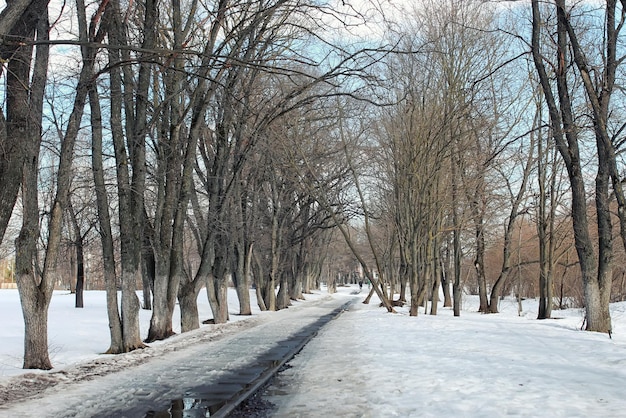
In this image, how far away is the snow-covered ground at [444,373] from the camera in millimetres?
6020

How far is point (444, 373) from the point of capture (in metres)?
8.03

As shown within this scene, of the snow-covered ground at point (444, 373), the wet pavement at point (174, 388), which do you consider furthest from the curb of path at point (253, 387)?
the snow-covered ground at point (444, 373)

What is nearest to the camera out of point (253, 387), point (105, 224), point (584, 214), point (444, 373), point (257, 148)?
point (253, 387)

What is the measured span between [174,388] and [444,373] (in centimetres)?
388

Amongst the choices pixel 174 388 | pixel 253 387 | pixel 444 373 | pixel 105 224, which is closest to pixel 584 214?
pixel 444 373

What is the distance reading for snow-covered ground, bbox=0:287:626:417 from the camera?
6.02m

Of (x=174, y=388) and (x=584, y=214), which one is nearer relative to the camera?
(x=174, y=388)

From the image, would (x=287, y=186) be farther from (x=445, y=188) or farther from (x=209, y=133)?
(x=445, y=188)

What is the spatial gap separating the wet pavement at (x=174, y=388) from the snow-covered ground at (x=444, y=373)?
524 millimetres

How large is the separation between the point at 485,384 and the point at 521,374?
875 millimetres

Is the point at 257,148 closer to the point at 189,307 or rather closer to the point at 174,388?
the point at 189,307

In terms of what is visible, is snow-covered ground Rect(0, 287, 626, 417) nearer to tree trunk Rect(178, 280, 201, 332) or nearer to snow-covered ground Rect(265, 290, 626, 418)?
snow-covered ground Rect(265, 290, 626, 418)

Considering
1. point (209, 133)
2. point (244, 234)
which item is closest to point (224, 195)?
point (209, 133)

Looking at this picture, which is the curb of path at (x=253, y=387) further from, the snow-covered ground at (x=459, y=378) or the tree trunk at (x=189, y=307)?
the tree trunk at (x=189, y=307)
